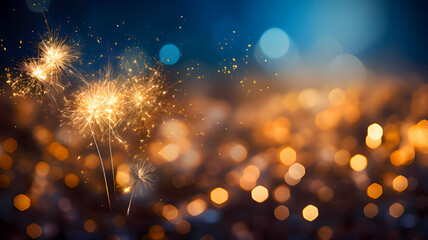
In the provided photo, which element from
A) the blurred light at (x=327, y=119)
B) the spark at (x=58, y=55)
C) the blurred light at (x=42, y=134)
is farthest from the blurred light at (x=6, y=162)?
the blurred light at (x=327, y=119)

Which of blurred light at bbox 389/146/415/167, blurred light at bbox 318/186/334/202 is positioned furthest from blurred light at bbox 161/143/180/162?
blurred light at bbox 389/146/415/167

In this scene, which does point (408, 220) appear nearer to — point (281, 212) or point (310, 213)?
point (310, 213)

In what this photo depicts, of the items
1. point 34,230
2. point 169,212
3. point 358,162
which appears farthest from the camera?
point 358,162

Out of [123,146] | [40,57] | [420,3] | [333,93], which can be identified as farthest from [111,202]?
[420,3]

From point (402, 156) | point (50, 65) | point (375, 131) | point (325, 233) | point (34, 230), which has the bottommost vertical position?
point (325, 233)

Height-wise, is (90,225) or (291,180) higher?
(291,180)

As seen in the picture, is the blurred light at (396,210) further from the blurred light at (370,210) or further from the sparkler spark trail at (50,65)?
the sparkler spark trail at (50,65)

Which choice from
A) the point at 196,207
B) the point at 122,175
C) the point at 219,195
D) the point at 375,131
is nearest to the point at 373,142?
the point at 375,131
